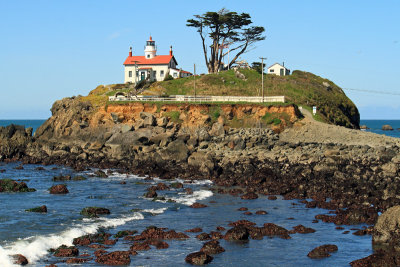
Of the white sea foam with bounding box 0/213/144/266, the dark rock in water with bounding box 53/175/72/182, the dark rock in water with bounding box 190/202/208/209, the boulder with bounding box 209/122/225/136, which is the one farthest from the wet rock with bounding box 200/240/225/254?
the boulder with bounding box 209/122/225/136

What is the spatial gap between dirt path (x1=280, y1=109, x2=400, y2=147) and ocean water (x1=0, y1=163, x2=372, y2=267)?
68.9 ft

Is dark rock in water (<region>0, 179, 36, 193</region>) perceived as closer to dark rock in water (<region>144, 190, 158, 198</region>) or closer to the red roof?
dark rock in water (<region>144, 190, 158, 198</region>)

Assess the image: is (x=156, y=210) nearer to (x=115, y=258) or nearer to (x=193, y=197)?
(x=193, y=197)

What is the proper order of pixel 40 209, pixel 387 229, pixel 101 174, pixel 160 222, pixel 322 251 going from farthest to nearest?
pixel 101 174 < pixel 40 209 < pixel 160 222 < pixel 387 229 < pixel 322 251

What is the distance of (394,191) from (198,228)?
50.0 ft

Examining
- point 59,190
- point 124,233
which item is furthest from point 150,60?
point 124,233

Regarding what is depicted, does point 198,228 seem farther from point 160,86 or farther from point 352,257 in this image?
point 160,86

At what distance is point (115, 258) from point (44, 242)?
4639 mm

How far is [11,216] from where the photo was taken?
28.9 metres

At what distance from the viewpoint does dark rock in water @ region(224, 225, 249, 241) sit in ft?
77.9

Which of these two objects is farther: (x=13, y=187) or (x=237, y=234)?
(x=13, y=187)

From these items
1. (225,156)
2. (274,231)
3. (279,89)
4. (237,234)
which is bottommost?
(274,231)

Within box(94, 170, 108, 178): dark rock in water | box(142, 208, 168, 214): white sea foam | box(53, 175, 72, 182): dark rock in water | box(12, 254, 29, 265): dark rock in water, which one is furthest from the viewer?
box(94, 170, 108, 178): dark rock in water

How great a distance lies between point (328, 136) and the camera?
58.8 metres
